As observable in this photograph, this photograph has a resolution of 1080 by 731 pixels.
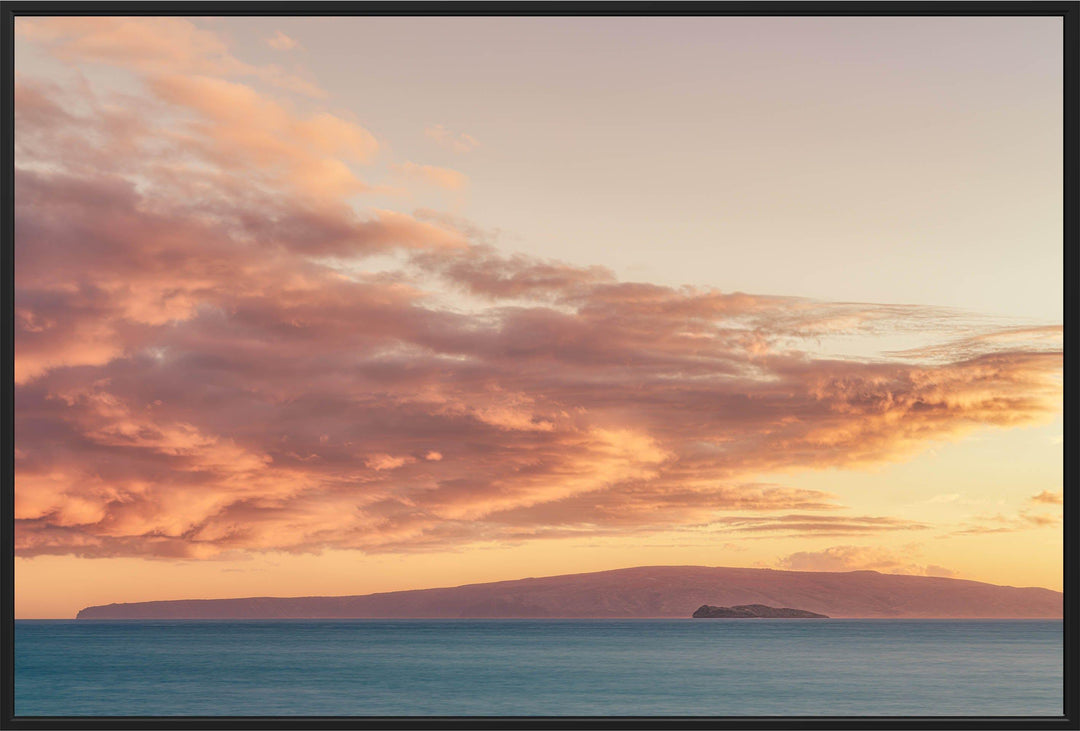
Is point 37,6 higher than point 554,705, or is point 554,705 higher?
point 37,6

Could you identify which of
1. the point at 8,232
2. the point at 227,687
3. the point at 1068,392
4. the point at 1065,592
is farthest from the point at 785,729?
the point at 227,687

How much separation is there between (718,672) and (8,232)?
129 ft

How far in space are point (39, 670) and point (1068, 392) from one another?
173ft

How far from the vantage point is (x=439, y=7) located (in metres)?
8.85

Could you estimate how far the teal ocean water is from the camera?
30281mm

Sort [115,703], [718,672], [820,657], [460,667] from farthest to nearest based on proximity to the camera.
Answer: [820,657] < [460,667] < [718,672] < [115,703]

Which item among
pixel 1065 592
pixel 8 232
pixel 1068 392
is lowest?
pixel 1065 592

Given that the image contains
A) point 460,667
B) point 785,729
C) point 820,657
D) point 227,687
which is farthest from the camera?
point 820,657

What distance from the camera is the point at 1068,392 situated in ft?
28.7

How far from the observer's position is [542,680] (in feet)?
134

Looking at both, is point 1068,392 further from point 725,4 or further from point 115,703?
→ point 115,703

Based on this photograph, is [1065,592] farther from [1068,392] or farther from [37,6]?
[37,6]

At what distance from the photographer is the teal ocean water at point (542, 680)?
30.3 m

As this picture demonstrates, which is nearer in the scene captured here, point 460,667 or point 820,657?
point 460,667
